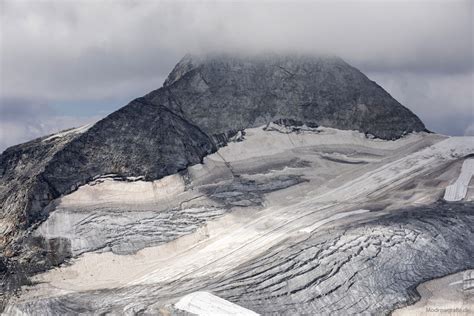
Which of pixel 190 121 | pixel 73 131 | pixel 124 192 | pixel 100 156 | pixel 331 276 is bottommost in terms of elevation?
pixel 331 276

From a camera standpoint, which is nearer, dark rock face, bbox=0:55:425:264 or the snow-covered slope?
the snow-covered slope

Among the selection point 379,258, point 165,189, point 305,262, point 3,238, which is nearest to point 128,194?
point 165,189

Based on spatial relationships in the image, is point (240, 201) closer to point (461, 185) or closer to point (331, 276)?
point (331, 276)

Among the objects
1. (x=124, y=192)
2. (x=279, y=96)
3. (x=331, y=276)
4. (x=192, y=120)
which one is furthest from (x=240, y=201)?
(x=279, y=96)

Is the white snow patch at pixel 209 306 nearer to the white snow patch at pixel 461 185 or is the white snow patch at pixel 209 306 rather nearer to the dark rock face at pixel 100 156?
the dark rock face at pixel 100 156

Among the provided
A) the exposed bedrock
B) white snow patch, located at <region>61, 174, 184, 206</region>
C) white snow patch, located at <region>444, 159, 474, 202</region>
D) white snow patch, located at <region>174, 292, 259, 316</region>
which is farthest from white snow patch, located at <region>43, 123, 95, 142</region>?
white snow patch, located at <region>444, 159, 474, 202</region>

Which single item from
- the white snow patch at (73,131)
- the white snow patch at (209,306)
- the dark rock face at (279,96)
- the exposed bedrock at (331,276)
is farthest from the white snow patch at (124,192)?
the white snow patch at (209,306)

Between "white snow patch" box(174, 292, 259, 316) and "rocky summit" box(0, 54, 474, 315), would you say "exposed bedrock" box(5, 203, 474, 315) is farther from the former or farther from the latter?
"white snow patch" box(174, 292, 259, 316)
